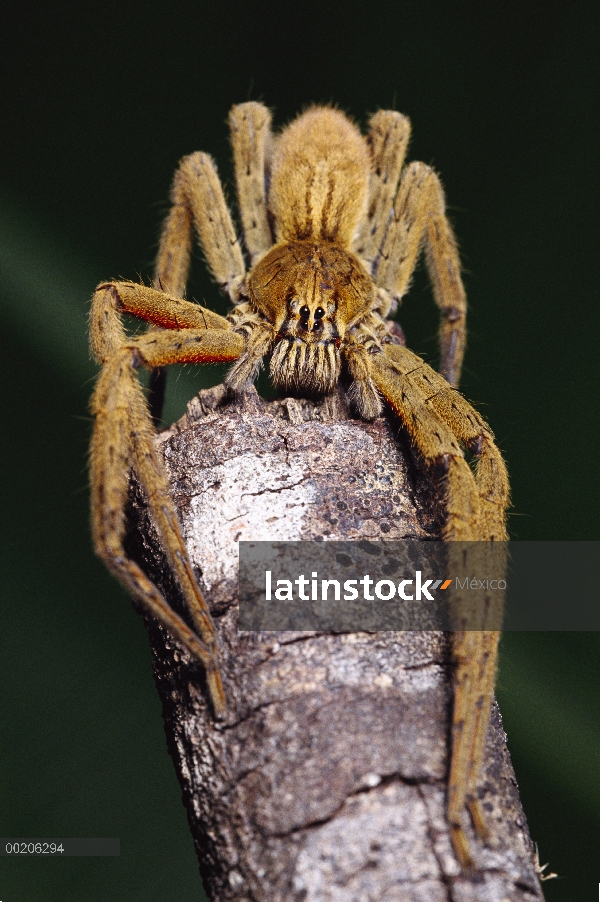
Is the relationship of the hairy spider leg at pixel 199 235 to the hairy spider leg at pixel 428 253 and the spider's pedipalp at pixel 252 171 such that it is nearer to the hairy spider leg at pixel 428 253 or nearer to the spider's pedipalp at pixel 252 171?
the spider's pedipalp at pixel 252 171

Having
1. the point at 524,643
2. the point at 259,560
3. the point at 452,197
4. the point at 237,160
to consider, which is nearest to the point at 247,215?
the point at 237,160

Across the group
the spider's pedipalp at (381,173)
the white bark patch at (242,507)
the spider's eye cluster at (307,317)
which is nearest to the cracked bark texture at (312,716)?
the white bark patch at (242,507)

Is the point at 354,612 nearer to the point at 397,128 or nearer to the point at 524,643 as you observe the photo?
the point at 524,643

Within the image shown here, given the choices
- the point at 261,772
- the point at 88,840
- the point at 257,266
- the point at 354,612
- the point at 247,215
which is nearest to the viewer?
the point at 261,772

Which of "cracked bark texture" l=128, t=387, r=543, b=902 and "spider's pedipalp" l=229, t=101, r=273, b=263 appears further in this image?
"spider's pedipalp" l=229, t=101, r=273, b=263

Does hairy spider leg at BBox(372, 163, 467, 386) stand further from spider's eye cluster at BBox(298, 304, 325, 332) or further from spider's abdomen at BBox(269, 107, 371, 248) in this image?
spider's eye cluster at BBox(298, 304, 325, 332)

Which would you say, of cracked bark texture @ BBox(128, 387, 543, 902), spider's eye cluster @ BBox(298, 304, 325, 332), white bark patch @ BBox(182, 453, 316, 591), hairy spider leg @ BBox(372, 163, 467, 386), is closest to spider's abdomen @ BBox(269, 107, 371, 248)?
hairy spider leg @ BBox(372, 163, 467, 386)
